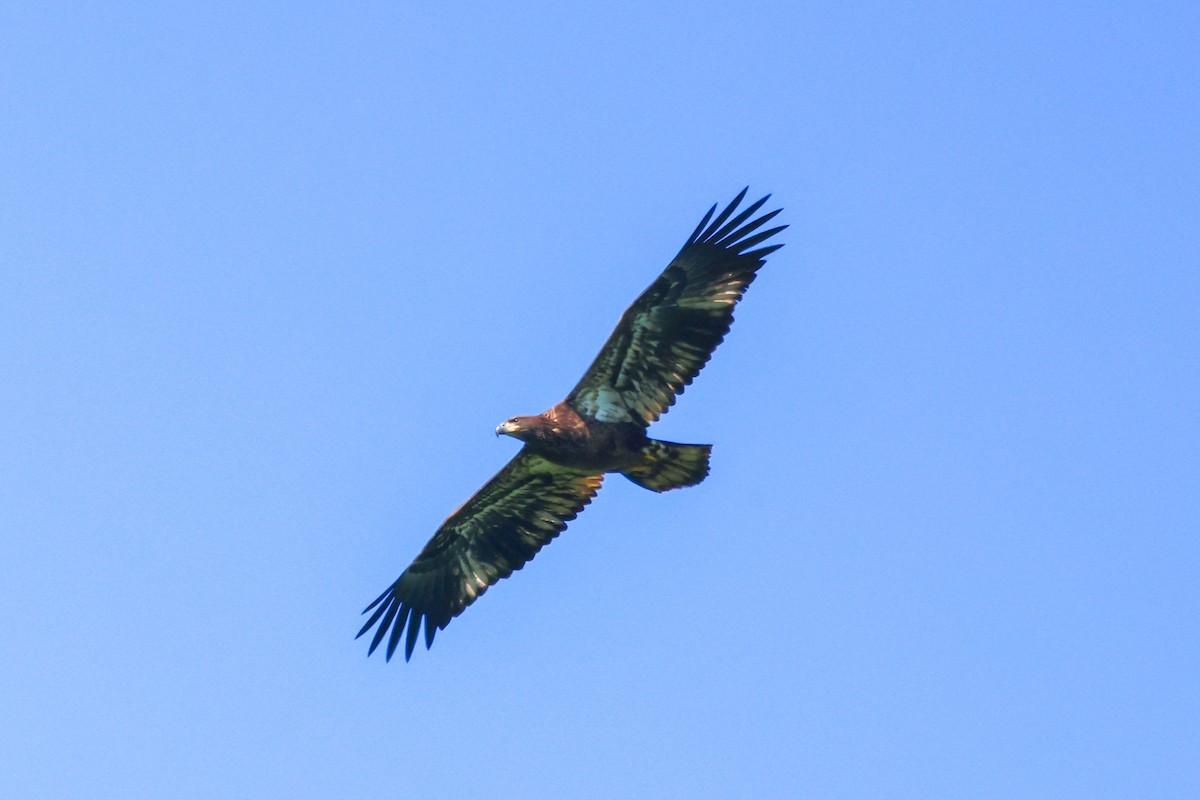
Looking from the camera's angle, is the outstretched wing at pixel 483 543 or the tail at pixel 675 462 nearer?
the tail at pixel 675 462

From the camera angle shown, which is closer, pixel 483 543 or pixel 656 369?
pixel 656 369

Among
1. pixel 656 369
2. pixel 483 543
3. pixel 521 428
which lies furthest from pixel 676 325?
pixel 483 543

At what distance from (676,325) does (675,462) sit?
4.87 ft

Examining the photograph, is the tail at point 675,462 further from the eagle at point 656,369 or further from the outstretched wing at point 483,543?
the outstretched wing at point 483,543

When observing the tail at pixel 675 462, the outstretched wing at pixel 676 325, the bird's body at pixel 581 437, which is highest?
the outstretched wing at pixel 676 325

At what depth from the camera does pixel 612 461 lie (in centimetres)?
2091

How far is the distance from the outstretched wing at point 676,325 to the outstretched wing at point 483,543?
1.30 meters

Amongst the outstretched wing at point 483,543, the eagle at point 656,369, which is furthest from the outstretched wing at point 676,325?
the outstretched wing at point 483,543

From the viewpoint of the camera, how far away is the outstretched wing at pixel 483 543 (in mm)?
22156

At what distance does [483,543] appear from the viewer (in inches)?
899

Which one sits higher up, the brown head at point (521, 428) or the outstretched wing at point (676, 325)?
the outstretched wing at point (676, 325)

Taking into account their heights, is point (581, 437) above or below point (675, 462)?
above

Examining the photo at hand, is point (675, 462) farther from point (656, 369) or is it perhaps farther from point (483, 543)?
point (483, 543)

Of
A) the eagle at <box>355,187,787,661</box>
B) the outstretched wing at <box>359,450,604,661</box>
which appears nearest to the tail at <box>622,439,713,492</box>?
the eagle at <box>355,187,787,661</box>
